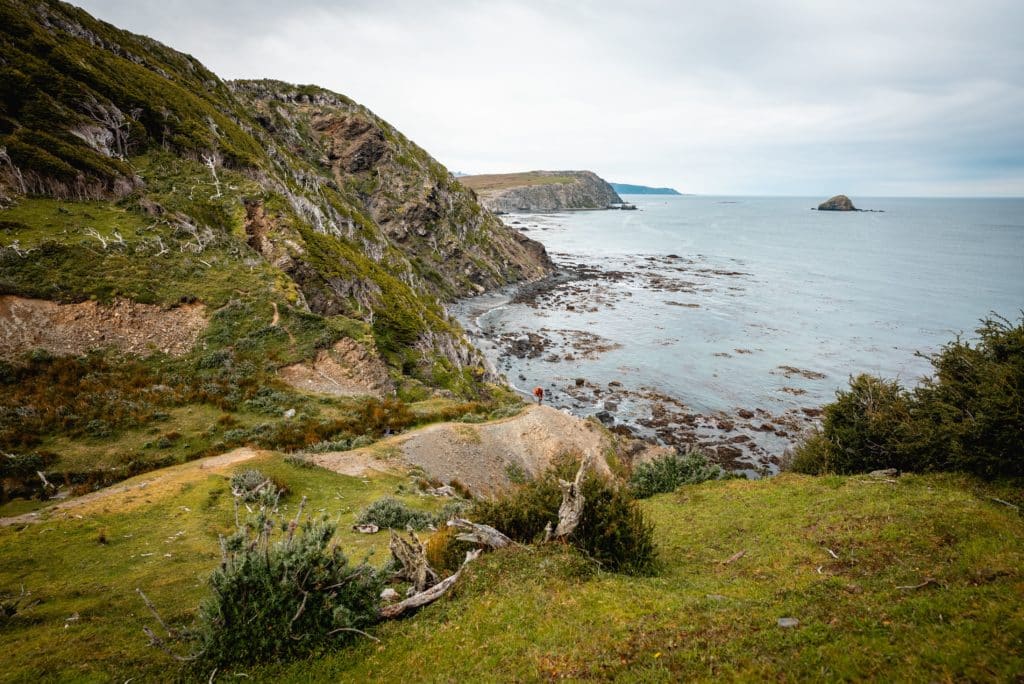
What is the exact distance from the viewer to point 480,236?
107688mm

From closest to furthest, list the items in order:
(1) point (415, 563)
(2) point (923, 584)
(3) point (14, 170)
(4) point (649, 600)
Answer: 1. (2) point (923, 584)
2. (4) point (649, 600)
3. (1) point (415, 563)
4. (3) point (14, 170)

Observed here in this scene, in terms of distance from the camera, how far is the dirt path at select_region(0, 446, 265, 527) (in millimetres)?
14477

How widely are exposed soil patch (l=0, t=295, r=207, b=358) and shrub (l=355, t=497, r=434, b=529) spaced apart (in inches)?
800

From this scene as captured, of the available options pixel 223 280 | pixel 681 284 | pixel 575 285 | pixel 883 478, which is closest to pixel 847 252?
pixel 681 284

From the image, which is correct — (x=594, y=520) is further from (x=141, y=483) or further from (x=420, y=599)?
(x=141, y=483)

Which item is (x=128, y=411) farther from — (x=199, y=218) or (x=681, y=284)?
(x=681, y=284)

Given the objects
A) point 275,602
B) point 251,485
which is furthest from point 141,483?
point 275,602

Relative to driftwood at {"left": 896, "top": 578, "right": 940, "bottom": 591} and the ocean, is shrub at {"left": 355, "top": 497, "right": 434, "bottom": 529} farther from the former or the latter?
the ocean

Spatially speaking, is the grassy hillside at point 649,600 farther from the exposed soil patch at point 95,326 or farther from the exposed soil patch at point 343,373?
the exposed soil patch at point 95,326

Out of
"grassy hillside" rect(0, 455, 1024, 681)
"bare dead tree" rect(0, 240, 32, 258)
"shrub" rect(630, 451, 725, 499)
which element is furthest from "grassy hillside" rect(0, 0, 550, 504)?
"shrub" rect(630, 451, 725, 499)

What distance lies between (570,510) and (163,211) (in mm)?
43551

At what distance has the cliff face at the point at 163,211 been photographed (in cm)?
3123

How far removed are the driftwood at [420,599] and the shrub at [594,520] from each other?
9.23ft

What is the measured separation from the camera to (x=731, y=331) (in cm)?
6900
